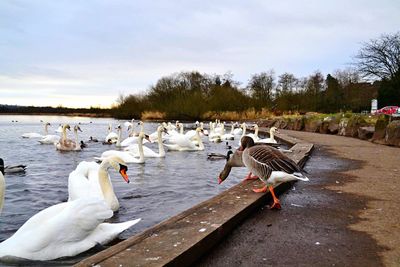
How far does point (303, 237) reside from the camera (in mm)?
4242

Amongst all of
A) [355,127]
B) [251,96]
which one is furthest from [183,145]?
[251,96]

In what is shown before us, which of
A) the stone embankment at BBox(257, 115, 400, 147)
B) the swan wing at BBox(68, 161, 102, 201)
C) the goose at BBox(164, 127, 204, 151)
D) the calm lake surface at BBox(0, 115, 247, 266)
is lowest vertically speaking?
the calm lake surface at BBox(0, 115, 247, 266)

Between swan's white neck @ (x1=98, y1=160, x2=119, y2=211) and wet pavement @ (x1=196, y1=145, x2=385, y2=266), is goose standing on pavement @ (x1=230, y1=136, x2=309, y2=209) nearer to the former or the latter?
wet pavement @ (x1=196, y1=145, x2=385, y2=266)

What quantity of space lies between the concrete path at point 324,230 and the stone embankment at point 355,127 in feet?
Answer: 26.2

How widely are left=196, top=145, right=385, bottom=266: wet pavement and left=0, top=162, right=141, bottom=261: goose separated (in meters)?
1.37

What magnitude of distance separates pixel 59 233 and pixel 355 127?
18.4m

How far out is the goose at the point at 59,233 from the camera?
4086 millimetres

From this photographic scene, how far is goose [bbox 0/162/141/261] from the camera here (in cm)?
409

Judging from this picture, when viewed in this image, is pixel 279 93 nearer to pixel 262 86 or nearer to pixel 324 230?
pixel 262 86

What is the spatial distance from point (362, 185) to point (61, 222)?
515 cm

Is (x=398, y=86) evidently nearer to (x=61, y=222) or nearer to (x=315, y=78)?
(x=315, y=78)

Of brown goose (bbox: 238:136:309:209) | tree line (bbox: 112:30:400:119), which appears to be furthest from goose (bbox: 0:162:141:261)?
tree line (bbox: 112:30:400:119)

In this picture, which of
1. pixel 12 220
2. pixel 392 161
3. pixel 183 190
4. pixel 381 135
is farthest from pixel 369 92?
pixel 12 220

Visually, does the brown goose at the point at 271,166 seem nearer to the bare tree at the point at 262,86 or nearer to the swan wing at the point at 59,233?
the swan wing at the point at 59,233
